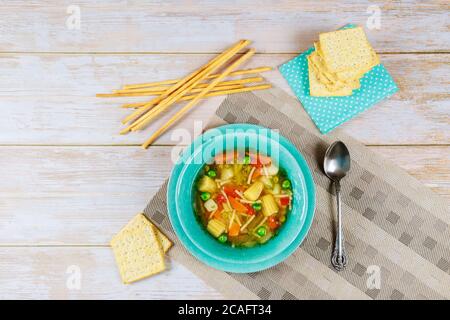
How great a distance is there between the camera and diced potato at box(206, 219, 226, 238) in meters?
1.52

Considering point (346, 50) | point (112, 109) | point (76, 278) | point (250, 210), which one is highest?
point (346, 50)

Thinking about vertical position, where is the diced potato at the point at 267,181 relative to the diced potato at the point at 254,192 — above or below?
above

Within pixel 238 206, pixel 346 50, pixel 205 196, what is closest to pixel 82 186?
pixel 205 196

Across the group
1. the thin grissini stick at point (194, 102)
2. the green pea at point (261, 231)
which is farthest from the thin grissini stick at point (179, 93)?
the green pea at point (261, 231)

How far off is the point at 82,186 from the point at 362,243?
2.96ft

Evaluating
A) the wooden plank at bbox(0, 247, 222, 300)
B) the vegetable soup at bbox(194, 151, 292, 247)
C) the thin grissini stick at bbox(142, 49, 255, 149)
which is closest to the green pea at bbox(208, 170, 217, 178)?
the vegetable soup at bbox(194, 151, 292, 247)

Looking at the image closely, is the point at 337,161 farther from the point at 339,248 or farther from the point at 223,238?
the point at 223,238

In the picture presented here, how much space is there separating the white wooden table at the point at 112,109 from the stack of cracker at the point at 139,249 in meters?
0.04

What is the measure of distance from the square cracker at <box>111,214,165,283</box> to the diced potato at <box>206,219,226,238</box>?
176 mm

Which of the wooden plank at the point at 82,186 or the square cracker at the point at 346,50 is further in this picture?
the wooden plank at the point at 82,186

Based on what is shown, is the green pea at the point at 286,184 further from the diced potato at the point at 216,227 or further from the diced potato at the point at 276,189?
the diced potato at the point at 216,227

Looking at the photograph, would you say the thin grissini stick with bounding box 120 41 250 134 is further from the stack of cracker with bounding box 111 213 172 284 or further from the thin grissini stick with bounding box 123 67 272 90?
the stack of cracker with bounding box 111 213 172 284

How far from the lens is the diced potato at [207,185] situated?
1.53 metres

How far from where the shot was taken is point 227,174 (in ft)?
5.05
